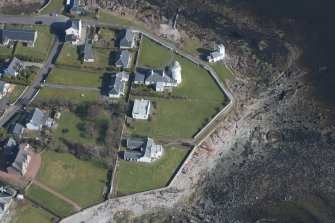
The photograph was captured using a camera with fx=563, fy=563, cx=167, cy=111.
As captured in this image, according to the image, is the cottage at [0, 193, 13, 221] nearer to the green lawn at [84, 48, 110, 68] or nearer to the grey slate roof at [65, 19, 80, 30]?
the green lawn at [84, 48, 110, 68]

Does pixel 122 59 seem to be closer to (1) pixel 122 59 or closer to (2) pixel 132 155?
(1) pixel 122 59

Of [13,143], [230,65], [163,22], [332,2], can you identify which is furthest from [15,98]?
[332,2]

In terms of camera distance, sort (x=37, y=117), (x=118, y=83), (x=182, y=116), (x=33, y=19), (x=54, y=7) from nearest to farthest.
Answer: (x=37, y=117), (x=182, y=116), (x=118, y=83), (x=33, y=19), (x=54, y=7)

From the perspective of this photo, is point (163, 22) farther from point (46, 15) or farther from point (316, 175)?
point (316, 175)

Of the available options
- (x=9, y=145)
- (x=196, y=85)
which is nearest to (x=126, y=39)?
(x=196, y=85)

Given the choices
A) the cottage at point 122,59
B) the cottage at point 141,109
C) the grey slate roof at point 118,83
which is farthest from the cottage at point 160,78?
the cottage at point 141,109

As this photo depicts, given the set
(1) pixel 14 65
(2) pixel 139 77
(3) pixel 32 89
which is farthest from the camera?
(1) pixel 14 65
